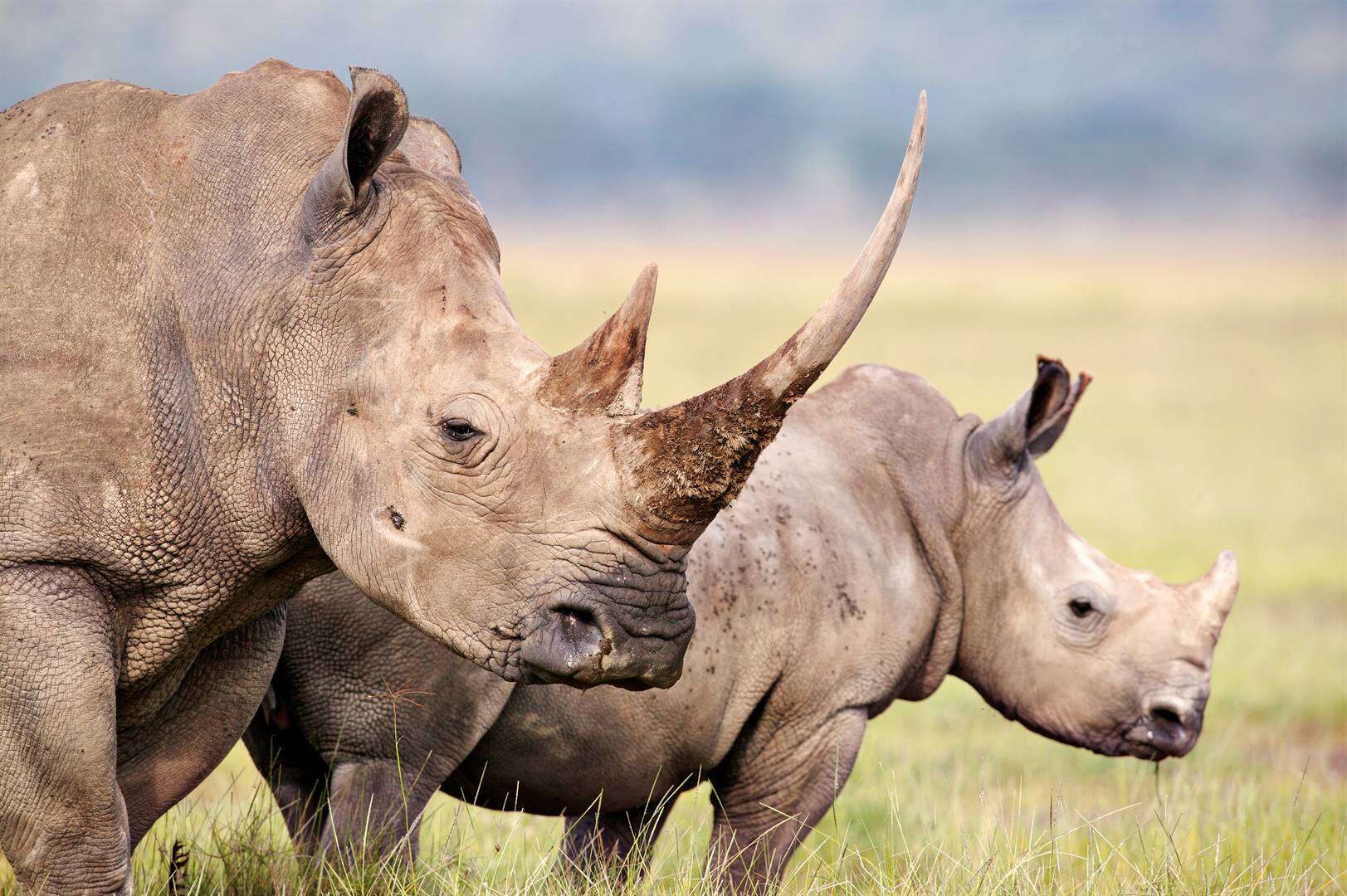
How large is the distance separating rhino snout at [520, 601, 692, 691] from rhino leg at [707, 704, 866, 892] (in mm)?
1916

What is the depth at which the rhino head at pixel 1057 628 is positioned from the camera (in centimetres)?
600

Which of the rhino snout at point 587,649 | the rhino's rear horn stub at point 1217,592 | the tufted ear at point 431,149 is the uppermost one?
the tufted ear at point 431,149

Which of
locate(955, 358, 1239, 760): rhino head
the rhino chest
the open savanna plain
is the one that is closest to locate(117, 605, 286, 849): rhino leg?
the rhino chest

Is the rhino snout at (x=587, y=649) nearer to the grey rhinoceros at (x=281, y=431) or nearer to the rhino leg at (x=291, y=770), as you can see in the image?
the grey rhinoceros at (x=281, y=431)

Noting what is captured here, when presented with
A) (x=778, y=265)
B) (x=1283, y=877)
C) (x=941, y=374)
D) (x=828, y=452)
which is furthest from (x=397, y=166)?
(x=778, y=265)

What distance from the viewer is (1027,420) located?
614 centimetres

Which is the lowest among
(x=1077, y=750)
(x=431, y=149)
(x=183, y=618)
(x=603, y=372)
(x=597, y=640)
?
(x=1077, y=750)

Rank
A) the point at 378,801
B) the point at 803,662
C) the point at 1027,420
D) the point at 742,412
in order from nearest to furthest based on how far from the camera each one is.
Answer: the point at 742,412 → the point at 378,801 → the point at 803,662 → the point at 1027,420

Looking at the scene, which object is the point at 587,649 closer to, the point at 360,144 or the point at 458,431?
the point at 458,431

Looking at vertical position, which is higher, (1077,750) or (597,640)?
(597,640)

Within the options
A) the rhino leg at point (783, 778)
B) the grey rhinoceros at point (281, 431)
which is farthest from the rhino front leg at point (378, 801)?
the rhino leg at point (783, 778)

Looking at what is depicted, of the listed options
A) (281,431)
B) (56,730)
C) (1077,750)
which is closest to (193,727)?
(56,730)

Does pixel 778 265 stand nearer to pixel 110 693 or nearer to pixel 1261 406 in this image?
pixel 1261 406

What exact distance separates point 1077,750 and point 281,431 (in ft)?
22.6
